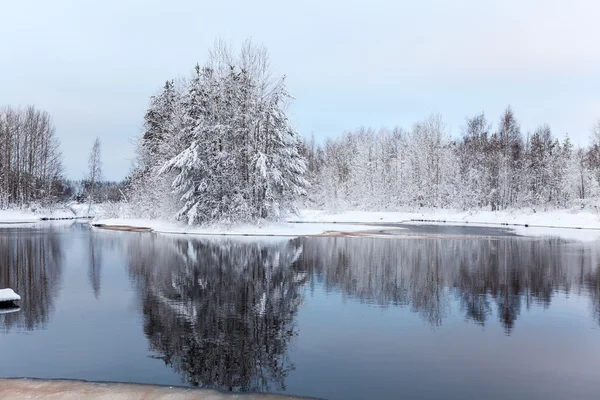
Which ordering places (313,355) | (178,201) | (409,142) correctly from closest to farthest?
1. (313,355)
2. (178,201)
3. (409,142)

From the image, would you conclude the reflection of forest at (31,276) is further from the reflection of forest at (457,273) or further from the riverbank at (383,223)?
the riverbank at (383,223)

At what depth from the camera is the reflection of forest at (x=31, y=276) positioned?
11797 mm

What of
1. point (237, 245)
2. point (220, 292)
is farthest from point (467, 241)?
point (220, 292)

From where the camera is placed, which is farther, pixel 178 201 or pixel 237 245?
pixel 178 201

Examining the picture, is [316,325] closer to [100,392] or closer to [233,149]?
[100,392]

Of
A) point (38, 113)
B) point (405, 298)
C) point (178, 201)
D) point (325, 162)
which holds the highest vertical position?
point (38, 113)

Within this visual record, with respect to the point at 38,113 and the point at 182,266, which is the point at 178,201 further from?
the point at 38,113

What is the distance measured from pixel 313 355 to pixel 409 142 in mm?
90557

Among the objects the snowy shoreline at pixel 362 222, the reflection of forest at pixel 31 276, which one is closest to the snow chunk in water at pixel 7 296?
the reflection of forest at pixel 31 276

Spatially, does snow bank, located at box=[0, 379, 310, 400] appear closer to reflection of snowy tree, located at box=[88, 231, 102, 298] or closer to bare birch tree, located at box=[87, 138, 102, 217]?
reflection of snowy tree, located at box=[88, 231, 102, 298]

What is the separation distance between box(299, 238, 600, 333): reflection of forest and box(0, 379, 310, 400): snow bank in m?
6.55

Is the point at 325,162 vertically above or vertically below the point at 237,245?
above

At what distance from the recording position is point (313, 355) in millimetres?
9016

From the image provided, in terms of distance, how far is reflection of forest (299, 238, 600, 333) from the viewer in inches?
551
